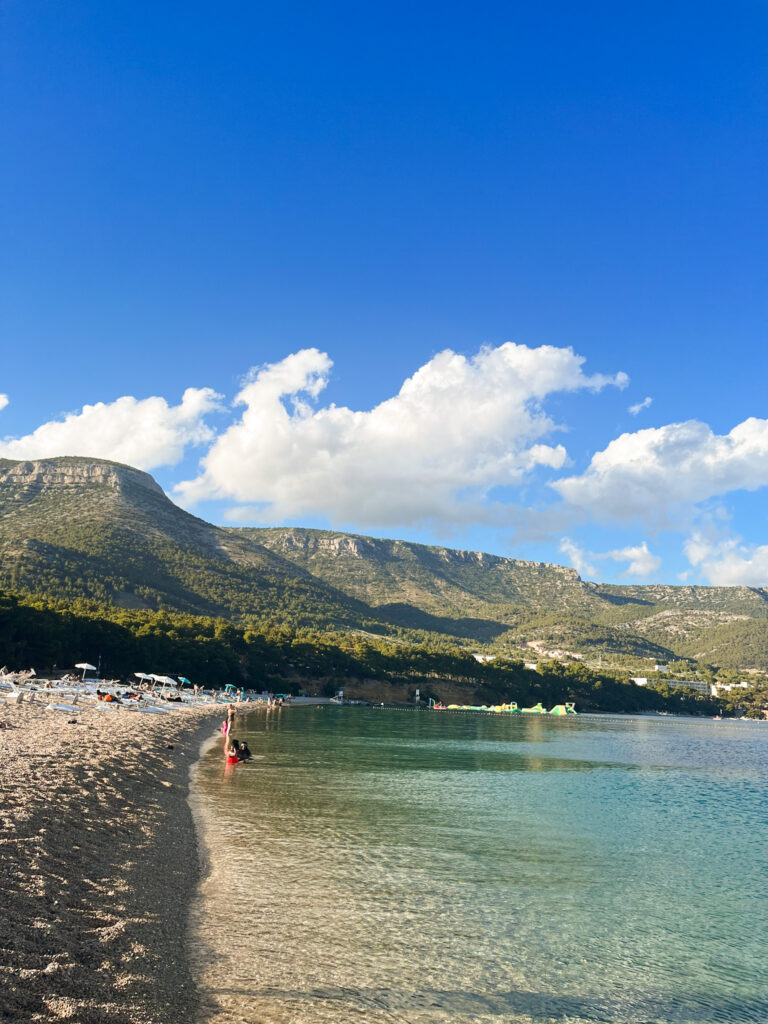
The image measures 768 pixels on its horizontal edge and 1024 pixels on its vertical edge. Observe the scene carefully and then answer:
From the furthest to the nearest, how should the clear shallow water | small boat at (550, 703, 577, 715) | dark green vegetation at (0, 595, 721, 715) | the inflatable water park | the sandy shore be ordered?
small boat at (550, 703, 577, 715) < the inflatable water park < dark green vegetation at (0, 595, 721, 715) < the clear shallow water < the sandy shore

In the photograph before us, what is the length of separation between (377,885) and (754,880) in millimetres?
13934

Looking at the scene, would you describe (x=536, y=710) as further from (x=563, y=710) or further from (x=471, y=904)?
(x=471, y=904)

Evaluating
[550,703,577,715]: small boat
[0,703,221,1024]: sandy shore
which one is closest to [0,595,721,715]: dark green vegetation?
[550,703,577,715]: small boat

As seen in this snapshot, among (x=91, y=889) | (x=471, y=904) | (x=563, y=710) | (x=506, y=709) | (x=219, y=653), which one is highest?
(x=91, y=889)

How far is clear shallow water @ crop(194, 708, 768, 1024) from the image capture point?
1215 cm

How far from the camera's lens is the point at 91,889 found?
45.3ft

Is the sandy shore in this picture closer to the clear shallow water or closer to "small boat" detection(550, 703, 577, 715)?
the clear shallow water

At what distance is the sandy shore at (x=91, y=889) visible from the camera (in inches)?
379

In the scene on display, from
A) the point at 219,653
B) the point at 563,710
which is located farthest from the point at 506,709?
the point at 219,653

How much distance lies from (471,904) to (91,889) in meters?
9.35

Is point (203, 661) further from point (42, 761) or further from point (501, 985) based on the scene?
point (501, 985)

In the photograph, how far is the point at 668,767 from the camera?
59406mm

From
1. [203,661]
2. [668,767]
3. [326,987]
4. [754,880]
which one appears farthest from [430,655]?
[326,987]

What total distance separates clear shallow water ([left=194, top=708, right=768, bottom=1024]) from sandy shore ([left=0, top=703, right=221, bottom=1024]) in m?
0.95
